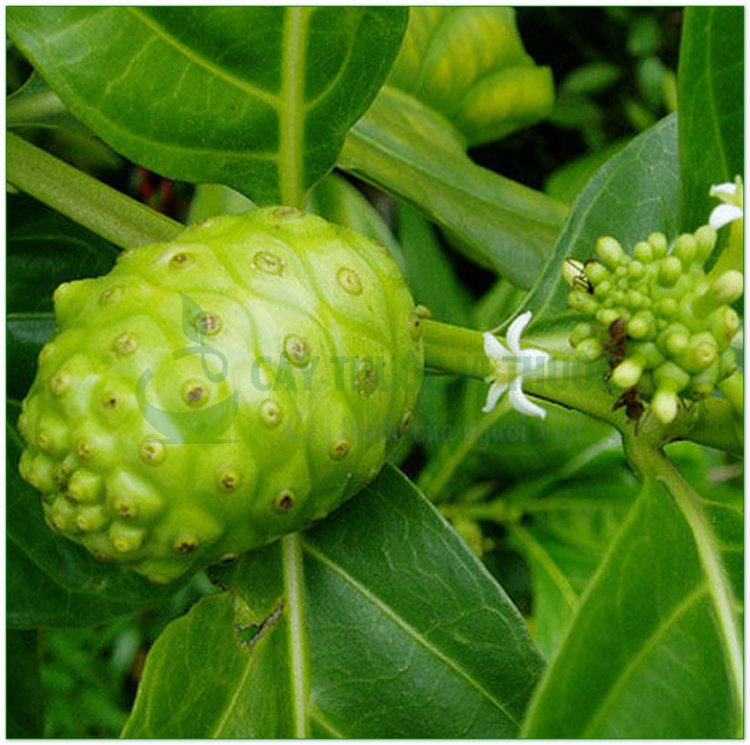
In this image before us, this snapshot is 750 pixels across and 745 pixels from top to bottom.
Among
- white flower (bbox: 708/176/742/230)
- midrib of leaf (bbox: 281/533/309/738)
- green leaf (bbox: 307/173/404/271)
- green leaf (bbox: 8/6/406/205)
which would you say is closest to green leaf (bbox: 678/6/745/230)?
white flower (bbox: 708/176/742/230)

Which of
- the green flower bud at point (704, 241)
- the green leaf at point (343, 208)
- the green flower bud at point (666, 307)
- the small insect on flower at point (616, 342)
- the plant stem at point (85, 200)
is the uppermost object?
the green flower bud at point (704, 241)

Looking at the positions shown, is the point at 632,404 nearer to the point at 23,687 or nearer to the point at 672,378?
the point at 672,378

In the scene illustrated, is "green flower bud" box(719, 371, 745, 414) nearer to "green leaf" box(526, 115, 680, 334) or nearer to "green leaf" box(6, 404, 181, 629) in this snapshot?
"green leaf" box(526, 115, 680, 334)

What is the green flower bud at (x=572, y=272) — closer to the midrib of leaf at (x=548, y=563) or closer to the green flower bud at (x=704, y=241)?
the green flower bud at (x=704, y=241)

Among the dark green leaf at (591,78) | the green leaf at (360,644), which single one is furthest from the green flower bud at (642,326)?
the dark green leaf at (591,78)

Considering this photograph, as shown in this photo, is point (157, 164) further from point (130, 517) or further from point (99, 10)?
point (130, 517)

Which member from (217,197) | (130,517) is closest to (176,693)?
(130,517)
